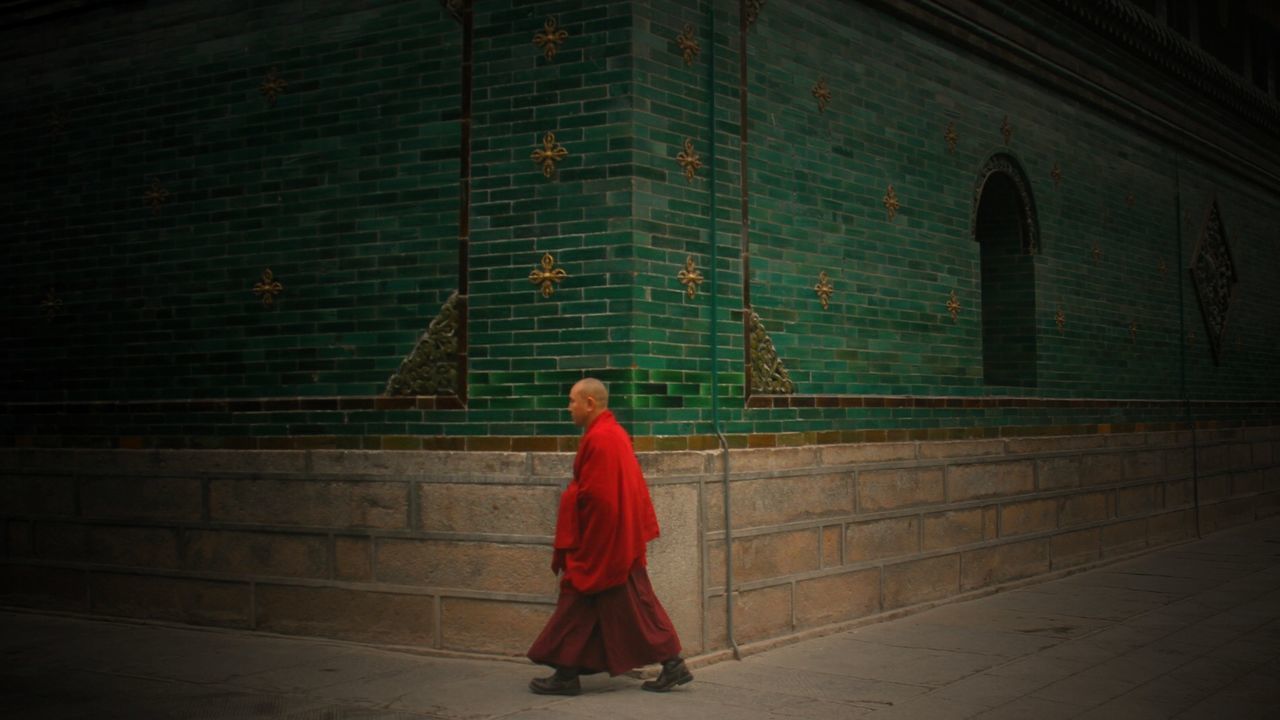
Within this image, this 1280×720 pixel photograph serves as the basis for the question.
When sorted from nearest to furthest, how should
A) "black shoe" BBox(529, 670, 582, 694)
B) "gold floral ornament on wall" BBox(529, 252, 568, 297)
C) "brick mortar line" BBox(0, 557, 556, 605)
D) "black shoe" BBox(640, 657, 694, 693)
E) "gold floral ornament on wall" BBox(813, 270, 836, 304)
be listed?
1. "black shoe" BBox(529, 670, 582, 694)
2. "black shoe" BBox(640, 657, 694, 693)
3. "brick mortar line" BBox(0, 557, 556, 605)
4. "gold floral ornament on wall" BBox(529, 252, 568, 297)
5. "gold floral ornament on wall" BBox(813, 270, 836, 304)

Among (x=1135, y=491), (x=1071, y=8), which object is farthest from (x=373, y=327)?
(x=1135, y=491)

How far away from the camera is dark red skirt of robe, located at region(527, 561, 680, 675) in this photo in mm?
7020

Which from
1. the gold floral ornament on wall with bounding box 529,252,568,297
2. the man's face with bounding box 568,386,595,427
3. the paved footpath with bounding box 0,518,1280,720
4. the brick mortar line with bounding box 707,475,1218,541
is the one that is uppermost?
the gold floral ornament on wall with bounding box 529,252,568,297

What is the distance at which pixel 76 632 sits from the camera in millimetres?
8977

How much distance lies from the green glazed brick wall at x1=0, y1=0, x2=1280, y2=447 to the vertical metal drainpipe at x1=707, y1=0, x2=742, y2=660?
0.12ft

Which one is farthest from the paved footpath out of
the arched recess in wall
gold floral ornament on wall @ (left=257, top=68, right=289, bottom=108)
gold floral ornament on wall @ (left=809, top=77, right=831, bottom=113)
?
gold floral ornament on wall @ (left=809, top=77, right=831, bottom=113)

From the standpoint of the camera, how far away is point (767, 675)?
7.72m

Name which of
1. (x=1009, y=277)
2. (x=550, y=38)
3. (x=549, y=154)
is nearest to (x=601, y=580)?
(x=549, y=154)

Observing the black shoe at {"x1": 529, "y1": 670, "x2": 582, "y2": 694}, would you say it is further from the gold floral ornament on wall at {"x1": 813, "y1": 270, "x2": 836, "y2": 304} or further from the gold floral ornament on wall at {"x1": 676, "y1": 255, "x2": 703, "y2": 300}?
the gold floral ornament on wall at {"x1": 813, "y1": 270, "x2": 836, "y2": 304}

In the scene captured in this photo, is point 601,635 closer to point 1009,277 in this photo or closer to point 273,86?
point 273,86

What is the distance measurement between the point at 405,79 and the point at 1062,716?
5558mm

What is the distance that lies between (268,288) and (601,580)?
3641 mm

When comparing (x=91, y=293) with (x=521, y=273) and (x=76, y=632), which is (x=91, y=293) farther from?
(x=521, y=273)

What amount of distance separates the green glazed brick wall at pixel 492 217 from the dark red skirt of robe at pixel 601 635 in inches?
49.2
